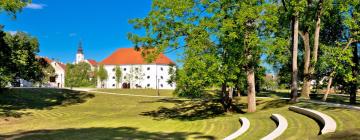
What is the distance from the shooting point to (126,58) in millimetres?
135000

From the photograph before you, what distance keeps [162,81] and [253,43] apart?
104890 mm

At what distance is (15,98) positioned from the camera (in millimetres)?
52219

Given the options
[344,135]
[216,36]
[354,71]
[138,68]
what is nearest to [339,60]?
[354,71]

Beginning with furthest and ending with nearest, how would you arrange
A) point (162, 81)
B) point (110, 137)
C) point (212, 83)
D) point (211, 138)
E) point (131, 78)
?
1. point (162, 81)
2. point (131, 78)
3. point (212, 83)
4. point (110, 137)
5. point (211, 138)

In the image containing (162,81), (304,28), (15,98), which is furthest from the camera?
(162,81)

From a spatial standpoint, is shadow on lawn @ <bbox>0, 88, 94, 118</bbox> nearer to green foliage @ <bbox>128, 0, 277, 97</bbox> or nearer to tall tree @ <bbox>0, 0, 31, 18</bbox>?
tall tree @ <bbox>0, 0, 31, 18</bbox>

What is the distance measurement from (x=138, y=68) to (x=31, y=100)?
235 ft

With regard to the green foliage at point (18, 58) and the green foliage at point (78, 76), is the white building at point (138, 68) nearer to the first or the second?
the green foliage at point (78, 76)

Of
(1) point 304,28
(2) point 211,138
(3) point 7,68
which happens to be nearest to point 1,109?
(3) point 7,68

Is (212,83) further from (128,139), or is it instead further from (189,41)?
(128,139)

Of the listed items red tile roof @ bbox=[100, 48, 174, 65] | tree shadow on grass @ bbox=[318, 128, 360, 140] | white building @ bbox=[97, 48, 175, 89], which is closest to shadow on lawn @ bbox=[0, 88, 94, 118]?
tree shadow on grass @ bbox=[318, 128, 360, 140]

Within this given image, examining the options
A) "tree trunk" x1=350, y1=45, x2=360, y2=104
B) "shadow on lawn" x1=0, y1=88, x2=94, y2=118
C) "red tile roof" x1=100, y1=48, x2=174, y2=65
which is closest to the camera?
"tree trunk" x1=350, y1=45, x2=360, y2=104

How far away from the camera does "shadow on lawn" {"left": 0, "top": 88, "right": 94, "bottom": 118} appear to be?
42306 millimetres

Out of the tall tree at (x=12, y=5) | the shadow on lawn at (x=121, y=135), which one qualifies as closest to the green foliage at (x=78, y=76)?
the tall tree at (x=12, y=5)
